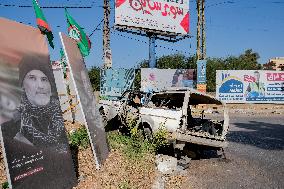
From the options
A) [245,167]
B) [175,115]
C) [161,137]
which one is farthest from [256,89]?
[161,137]

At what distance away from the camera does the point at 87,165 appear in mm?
7105

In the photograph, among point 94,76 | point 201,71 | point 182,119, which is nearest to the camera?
point 182,119

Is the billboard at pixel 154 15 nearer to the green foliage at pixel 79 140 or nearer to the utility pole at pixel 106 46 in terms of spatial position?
the utility pole at pixel 106 46

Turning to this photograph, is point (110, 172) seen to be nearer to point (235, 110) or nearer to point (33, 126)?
point (33, 126)

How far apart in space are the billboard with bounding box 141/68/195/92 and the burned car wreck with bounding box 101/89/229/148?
16.0 m

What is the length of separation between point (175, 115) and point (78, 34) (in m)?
3.28

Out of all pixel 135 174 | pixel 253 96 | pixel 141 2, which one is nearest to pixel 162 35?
pixel 141 2

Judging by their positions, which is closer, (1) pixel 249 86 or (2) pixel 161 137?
(2) pixel 161 137

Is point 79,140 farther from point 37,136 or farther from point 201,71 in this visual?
point 201,71

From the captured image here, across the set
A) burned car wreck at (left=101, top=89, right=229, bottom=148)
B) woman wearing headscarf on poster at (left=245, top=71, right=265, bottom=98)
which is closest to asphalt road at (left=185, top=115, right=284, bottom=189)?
burned car wreck at (left=101, top=89, right=229, bottom=148)

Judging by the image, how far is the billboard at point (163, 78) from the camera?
95.3ft

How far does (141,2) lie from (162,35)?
4429mm

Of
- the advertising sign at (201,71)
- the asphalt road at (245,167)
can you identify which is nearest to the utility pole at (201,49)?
the advertising sign at (201,71)

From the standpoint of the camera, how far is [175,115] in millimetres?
9367
